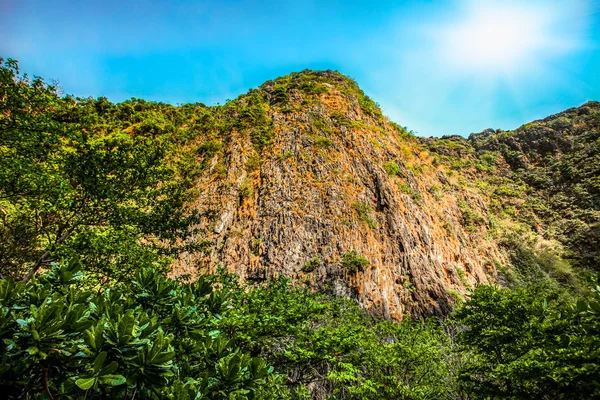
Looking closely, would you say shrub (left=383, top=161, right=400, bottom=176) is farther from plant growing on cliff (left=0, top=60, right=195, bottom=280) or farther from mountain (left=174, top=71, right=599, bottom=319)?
plant growing on cliff (left=0, top=60, right=195, bottom=280)

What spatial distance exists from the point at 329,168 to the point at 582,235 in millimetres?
29607

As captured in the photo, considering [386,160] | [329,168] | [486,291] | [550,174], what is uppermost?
[550,174]

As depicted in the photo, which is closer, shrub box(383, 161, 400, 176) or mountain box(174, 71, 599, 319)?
mountain box(174, 71, 599, 319)

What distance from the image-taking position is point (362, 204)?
2470 cm

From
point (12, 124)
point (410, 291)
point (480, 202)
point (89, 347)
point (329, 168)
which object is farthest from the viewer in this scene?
point (480, 202)

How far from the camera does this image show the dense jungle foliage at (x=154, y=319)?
2295mm

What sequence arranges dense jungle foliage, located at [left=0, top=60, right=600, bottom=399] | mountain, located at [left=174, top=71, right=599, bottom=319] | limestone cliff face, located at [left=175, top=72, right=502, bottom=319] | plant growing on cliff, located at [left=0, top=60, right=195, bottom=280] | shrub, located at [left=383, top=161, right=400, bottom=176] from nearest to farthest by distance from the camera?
1. dense jungle foliage, located at [left=0, top=60, right=600, bottom=399]
2. plant growing on cliff, located at [left=0, top=60, right=195, bottom=280]
3. limestone cliff face, located at [left=175, top=72, right=502, bottom=319]
4. mountain, located at [left=174, top=71, right=599, bottom=319]
5. shrub, located at [left=383, top=161, right=400, bottom=176]

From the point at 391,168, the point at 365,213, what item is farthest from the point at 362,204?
the point at 391,168

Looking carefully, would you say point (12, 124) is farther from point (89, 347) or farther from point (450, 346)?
point (450, 346)

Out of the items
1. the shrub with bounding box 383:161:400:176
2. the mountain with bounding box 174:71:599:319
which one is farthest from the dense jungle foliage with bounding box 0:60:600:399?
the shrub with bounding box 383:161:400:176

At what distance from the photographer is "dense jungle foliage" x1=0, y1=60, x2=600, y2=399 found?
229cm

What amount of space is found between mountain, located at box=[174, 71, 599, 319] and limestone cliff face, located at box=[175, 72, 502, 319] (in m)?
0.11

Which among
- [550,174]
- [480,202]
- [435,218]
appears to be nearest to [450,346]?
[435,218]

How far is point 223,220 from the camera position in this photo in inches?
914
